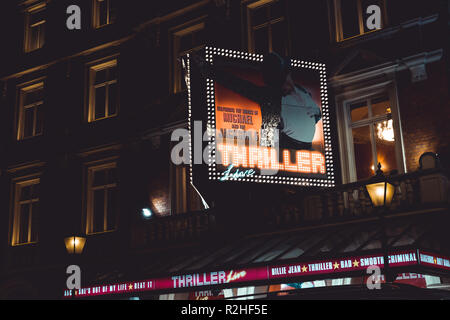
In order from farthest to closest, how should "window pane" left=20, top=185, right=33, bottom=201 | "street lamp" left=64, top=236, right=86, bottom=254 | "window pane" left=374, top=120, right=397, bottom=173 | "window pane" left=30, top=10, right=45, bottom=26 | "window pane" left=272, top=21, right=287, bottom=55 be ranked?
1. "window pane" left=30, top=10, right=45, bottom=26
2. "window pane" left=20, top=185, right=33, bottom=201
3. "window pane" left=272, top=21, right=287, bottom=55
4. "street lamp" left=64, top=236, right=86, bottom=254
5. "window pane" left=374, top=120, right=397, bottom=173

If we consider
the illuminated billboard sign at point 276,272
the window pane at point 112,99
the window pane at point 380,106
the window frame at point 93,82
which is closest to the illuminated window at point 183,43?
the window frame at point 93,82

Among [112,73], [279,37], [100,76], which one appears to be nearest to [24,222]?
[100,76]

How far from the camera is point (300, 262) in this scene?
36.2 feet

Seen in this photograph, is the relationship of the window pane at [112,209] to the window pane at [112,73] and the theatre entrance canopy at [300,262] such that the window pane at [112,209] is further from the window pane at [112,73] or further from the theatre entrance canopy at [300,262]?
the window pane at [112,73]

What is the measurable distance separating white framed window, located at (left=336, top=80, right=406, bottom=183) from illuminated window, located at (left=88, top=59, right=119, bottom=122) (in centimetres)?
752

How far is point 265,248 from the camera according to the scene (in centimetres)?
1302

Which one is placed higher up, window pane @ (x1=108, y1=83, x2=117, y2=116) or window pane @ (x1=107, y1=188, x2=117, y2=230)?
window pane @ (x1=108, y1=83, x2=117, y2=116)

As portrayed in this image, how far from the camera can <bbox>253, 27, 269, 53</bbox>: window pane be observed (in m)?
16.2

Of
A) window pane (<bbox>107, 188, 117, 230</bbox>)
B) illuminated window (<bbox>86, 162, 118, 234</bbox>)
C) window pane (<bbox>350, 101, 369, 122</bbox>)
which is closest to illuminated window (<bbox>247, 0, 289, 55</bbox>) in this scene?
window pane (<bbox>350, 101, 369, 122</bbox>)

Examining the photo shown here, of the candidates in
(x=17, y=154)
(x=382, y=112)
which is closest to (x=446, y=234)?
(x=382, y=112)

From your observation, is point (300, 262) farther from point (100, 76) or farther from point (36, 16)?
point (36, 16)

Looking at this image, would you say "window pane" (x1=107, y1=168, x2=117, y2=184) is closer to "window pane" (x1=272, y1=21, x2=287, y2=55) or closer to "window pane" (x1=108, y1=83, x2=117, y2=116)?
"window pane" (x1=108, y1=83, x2=117, y2=116)

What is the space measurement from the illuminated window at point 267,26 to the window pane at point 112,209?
5772mm

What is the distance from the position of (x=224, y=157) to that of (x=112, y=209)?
6229 millimetres
